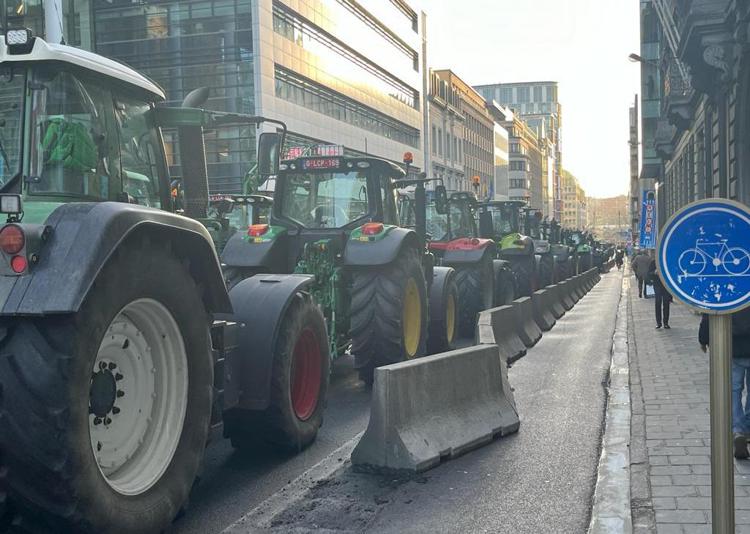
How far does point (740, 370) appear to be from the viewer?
21.5 feet

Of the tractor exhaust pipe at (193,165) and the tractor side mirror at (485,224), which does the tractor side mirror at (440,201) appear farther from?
the tractor exhaust pipe at (193,165)

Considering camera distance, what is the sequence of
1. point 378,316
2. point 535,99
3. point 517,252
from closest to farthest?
point 378,316, point 517,252, point 535,99

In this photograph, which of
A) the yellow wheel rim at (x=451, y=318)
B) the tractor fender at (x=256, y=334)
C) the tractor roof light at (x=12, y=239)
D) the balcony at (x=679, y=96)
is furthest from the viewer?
the balcony at (x=679, y=96)

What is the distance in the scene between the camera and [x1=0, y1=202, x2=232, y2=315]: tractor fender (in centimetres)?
370

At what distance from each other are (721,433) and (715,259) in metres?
0.74

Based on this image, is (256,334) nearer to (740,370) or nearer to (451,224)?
(740,370)

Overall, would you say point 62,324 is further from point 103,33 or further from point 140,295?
point 103,33

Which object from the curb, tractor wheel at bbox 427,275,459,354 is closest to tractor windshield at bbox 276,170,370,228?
tractor wheel at bbox 427,275,459,354

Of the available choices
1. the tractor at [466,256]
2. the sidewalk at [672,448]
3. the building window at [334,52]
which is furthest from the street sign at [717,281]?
the building window at [334,52]

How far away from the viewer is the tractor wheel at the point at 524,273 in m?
20.9

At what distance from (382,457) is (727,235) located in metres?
→ 3.32

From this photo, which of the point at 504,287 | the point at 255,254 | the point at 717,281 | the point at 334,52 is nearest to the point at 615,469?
the point at 717,281

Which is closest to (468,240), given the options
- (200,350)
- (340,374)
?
(340,374)

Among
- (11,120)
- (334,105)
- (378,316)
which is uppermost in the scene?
(334,105)
